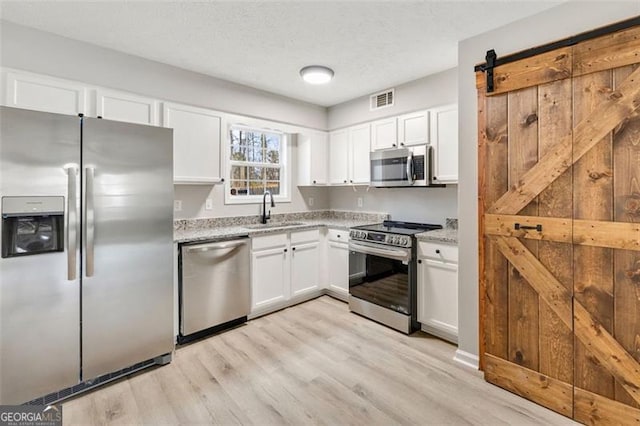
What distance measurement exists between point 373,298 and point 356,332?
0.41 m

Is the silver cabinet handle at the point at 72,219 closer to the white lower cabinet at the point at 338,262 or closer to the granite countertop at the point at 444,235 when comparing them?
the white lower cabinet at the point at 338,262

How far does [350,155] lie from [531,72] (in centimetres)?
232

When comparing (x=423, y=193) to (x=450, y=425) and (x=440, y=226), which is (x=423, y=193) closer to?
(x=440, y=226)

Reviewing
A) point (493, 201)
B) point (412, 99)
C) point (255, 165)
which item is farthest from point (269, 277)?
point (412, 99)

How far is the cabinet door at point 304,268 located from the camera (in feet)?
12.1

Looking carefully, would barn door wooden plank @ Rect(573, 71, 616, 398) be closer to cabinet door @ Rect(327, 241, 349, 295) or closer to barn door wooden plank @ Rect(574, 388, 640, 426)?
barn door wooden plank @ Rect(574, 388, 640, 426)

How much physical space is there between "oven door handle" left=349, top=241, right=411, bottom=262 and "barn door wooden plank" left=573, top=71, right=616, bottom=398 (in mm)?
1309

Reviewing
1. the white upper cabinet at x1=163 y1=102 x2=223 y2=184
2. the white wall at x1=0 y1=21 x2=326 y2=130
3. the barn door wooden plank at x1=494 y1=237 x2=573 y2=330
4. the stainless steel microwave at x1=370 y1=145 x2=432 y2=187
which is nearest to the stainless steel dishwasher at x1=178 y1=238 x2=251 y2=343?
the white upper cabinet at x1=163 y1=102 x2=223 y2=184

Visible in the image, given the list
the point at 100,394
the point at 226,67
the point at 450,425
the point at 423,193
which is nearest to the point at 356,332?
the point at 450,425

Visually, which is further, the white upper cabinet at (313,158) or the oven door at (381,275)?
the white upper cabinet at (313,158)

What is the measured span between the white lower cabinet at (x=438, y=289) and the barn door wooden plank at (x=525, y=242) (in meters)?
0.58

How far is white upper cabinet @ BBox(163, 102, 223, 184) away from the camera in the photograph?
302 cm

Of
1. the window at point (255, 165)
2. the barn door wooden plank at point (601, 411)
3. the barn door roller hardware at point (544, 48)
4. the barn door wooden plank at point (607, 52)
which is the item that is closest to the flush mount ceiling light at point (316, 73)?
the window at point (255, 165)

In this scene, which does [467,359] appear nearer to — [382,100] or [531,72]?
[531,72]
